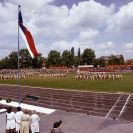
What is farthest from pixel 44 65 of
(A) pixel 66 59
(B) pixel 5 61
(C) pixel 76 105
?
(C) pixel 76 105

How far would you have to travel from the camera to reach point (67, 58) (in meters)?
134

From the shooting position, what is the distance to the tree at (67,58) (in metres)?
133

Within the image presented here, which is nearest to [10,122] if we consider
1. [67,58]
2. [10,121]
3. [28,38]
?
[10,121]

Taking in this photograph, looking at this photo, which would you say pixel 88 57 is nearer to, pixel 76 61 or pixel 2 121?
pixel 76 61

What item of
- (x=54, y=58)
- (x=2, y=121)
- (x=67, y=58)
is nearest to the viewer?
(x=2, y=121)

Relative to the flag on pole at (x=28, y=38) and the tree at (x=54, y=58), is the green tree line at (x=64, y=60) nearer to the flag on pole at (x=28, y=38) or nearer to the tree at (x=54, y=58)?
the tree at (x=54, y=58)

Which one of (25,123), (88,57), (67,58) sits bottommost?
(25,123)

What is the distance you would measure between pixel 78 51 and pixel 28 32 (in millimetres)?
134746

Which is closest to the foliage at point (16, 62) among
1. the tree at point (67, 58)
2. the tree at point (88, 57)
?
the tree at point (67, 58)

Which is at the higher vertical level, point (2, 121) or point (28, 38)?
point (28, 38)

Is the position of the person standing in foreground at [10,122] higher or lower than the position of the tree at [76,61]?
lower

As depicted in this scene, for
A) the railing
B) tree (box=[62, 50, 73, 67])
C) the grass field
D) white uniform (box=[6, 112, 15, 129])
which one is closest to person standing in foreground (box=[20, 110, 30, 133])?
white uniform (box=[6, 112, 15, 129])

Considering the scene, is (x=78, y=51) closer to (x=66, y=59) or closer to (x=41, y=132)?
(x=66, y=59)

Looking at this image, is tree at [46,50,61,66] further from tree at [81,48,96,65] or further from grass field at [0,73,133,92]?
grass field at [0,73,133,92]
